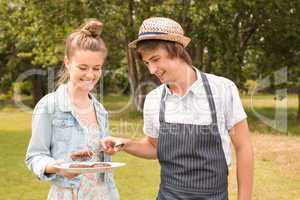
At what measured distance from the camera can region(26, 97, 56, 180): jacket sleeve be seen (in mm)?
2742

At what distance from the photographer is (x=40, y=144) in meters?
2.78

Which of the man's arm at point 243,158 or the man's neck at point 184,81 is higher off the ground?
the man's neck at point 184,81

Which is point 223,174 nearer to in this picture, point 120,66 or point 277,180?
point 277,180

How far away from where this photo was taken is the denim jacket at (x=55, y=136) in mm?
2775

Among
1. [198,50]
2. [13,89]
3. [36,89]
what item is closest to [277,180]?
[198,50]

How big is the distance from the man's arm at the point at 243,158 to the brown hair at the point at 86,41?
89cm

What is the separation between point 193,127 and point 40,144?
32.1 inches

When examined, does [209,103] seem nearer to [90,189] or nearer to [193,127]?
Result: [193,127]

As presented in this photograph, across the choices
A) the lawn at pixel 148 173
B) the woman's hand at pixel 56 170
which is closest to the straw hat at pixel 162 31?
the woman's hand at pixel 56 170

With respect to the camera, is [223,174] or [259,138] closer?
[223,174]

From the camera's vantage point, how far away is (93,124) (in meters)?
3.08

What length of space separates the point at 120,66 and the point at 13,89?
8.58 metres

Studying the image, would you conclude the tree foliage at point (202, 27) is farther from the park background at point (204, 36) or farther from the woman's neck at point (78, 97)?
the woman's neck at point (78, 97)

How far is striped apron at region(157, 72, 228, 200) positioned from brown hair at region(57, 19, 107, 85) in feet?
2.13
